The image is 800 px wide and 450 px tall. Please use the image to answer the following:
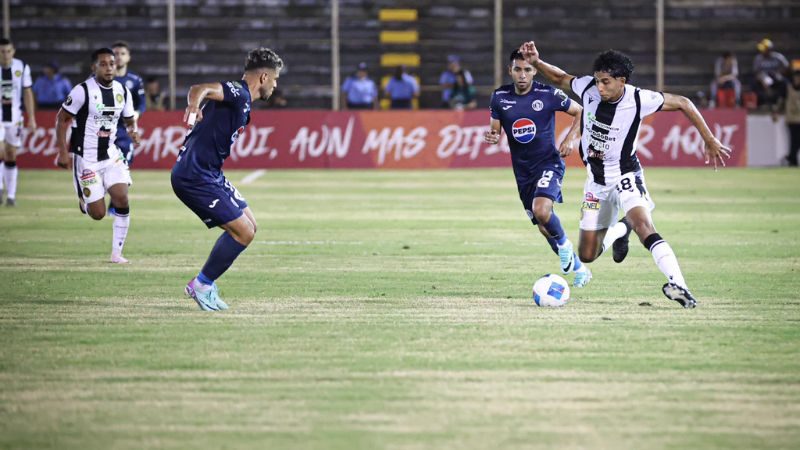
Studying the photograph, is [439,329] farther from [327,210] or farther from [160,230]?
[327,210]

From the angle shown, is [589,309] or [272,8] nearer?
[589,309]

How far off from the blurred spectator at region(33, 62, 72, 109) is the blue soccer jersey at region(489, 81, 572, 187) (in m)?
20.4

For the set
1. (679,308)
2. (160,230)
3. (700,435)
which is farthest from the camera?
(160,230)

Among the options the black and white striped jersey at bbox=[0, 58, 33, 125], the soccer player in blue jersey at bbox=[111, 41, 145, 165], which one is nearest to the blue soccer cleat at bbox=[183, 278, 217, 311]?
the soccer player in blue jersey at bbox=[111, 41, 145, 165]

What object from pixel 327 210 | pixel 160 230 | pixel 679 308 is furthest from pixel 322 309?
pixel 327 210

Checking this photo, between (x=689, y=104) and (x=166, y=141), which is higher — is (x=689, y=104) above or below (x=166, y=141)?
above

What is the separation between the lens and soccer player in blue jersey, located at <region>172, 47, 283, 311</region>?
9648 mm

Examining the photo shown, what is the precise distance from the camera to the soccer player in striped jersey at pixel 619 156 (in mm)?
9734

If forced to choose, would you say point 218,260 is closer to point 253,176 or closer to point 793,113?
point 253,176

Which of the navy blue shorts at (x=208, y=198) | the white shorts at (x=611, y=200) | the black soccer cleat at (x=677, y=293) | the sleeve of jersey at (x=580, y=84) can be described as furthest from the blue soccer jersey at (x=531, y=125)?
the navy blue shorts at (x=208, y=198)

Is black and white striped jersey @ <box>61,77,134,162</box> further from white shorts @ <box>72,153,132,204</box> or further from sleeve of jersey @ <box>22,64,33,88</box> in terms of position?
sleeve of jersey @ <box>22,64,33,88</box>

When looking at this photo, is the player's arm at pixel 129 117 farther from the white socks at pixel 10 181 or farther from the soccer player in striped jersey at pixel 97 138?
the white socks at pixel 10 181

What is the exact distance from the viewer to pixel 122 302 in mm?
10148

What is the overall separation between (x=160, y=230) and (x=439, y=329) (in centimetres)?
871
